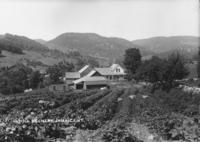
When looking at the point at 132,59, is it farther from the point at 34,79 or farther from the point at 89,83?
the point at 34,79

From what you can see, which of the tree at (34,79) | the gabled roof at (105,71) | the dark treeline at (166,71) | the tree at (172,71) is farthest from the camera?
the gabled roof at (105,71)

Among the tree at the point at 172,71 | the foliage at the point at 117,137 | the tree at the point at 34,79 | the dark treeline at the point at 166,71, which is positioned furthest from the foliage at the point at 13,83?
the foliage at the point at 117,137

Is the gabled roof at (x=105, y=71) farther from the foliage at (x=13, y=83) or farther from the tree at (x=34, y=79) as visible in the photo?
the foliage at (x=13, y=83)

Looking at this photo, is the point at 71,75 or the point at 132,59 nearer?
the point at 71,75

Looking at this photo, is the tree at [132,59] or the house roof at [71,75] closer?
the house roof at [71,75]

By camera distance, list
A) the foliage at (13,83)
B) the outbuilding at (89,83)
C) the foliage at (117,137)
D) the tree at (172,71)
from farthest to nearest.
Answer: the outbuilding at (89,83)
the foliage at (13,83)
the tree at (172,71)
the foliage at (117,137)

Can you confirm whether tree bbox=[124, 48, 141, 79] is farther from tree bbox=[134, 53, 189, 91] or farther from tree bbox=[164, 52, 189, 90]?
tree bbox=[164, 52, 189, 90]

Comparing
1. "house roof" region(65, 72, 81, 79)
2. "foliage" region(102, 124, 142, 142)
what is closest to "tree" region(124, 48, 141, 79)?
"house roof" region(65, 72, 81, 79)

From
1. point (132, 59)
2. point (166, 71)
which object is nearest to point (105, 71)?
point (132, 59)

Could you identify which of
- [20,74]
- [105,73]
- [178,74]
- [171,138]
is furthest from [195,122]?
[105,73]

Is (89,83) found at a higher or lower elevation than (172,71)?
lower

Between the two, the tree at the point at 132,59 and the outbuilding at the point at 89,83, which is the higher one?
the tree at the point at 132,59
